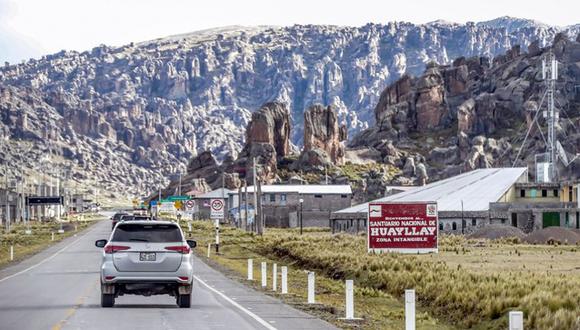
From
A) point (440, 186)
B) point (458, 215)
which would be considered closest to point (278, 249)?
point (458, 215)

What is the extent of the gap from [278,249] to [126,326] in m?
47.9

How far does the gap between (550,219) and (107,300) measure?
260ft

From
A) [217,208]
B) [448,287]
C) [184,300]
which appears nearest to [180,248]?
[184,300]

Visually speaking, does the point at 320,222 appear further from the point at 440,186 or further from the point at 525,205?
the point at 525,205

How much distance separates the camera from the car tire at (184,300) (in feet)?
90.0

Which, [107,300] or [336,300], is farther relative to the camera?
[336,300]

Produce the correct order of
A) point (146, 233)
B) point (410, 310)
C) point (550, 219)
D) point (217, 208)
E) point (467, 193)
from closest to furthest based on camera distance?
point (410, 310) → point (146, 233) → point (217, 208) → point (550, 219) → point (467, 193)

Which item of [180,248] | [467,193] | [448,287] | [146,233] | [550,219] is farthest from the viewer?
[467,193]

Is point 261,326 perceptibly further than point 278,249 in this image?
No

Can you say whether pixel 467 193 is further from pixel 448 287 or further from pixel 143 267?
pixel 143 267

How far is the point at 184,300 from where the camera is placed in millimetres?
27562

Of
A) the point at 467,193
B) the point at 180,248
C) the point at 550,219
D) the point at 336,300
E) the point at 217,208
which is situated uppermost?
the point at 467,193

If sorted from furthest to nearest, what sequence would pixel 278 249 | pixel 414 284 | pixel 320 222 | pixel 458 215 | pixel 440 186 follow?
pixel 320 222 → pixel 440 186 → pixel 458 215 → pixel 278 249 → pixel 414 284

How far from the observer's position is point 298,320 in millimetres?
24891
